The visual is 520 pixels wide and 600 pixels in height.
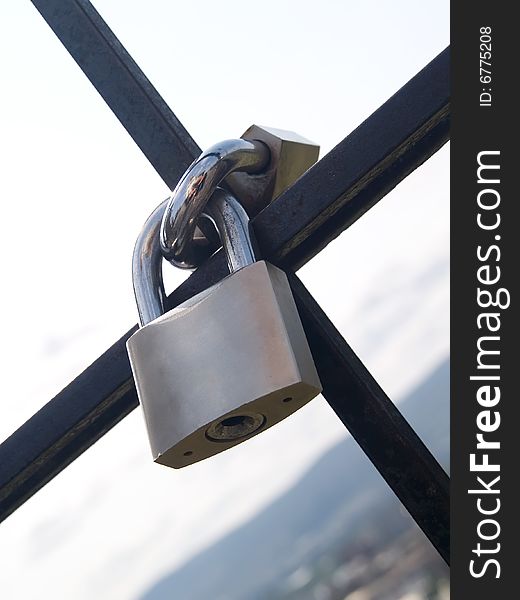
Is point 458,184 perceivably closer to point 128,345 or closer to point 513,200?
point 513,200

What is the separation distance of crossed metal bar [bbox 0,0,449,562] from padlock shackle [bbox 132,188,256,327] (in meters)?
0.02

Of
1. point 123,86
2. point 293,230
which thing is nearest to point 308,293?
point 293,230

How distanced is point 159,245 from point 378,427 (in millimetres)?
243

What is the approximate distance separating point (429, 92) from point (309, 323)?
0.20 metres

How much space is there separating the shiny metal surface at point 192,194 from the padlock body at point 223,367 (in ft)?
0.21

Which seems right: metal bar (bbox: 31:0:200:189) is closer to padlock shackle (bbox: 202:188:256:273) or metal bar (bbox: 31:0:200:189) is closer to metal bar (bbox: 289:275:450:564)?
padlock shackle (bbox: 202:188:256:273)

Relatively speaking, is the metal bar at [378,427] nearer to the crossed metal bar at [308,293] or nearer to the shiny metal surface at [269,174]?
the crossed metal bar at [308,293]

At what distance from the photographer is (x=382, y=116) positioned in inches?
30.2

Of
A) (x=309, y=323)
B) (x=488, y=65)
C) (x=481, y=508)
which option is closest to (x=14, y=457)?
(x=309, y=323)

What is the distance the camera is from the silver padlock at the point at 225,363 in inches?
28.2

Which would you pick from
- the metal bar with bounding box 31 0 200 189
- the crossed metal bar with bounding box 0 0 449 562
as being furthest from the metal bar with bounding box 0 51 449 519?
the metal bar with bounding box 31 0 200 189

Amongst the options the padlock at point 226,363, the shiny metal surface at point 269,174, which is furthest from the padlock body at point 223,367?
the shiny metal surface at point 269,174

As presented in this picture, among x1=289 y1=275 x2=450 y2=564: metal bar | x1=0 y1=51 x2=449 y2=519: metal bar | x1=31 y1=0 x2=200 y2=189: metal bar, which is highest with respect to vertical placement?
x1=31 y1=0 x2=200 y2=189: metal bar

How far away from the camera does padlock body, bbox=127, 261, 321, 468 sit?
717 mm
